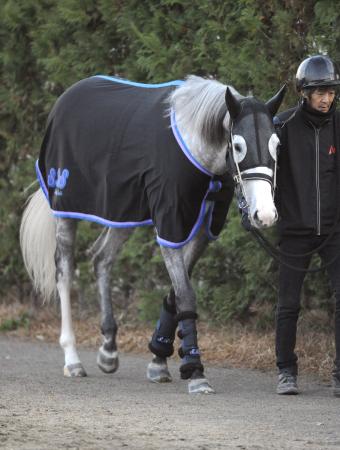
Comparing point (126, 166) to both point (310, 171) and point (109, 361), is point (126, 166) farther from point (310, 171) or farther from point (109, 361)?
point (109, 361)

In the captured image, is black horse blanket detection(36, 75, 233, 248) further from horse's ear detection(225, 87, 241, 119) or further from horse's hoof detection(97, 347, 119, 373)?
horse's hoof detection(97, 347, 119, 373)

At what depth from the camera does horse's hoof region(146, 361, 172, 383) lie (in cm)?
784

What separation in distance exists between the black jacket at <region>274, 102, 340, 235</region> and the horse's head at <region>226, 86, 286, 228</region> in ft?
0.71

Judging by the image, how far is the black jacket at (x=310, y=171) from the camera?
22.6 feet

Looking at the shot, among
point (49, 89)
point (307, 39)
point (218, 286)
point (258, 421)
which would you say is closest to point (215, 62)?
point (307, 39)

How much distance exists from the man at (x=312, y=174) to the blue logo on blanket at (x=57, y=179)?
1804mm

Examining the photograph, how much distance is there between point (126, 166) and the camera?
750 cm

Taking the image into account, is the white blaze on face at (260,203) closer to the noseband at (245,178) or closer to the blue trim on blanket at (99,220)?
the noseband at (245,178)

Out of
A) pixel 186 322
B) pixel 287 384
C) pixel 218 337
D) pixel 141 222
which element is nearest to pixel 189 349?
pixel 186 322

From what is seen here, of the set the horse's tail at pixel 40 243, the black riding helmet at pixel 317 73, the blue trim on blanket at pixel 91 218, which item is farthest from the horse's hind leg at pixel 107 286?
the black riding helmet at pixel 317 73

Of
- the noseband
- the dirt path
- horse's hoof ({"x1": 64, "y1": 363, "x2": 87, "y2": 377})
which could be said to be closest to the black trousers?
the dirt path

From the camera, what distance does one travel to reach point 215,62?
866 cm

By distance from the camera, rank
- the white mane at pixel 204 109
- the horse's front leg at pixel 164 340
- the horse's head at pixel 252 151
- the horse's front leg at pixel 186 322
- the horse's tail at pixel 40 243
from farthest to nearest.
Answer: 1. the horse's tail at pixel 40 243
2. the horse's front leg at pixel 164 340
3. the horse's front leg at pixel 186 322
4. the white mane at pixel 204 109
5. the horse's head at pixel 252 151

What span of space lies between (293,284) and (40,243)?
2412mm
